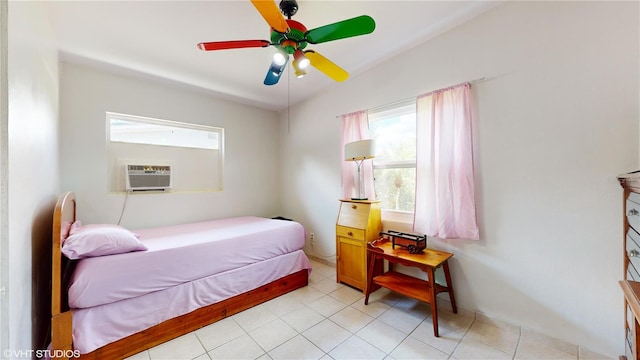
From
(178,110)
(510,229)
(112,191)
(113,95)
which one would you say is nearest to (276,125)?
(178,110)

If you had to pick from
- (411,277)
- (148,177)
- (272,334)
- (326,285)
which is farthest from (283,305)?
(148,177)

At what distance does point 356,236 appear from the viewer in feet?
8.09

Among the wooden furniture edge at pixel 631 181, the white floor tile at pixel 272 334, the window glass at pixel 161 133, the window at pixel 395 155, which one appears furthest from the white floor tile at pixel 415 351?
the window glass at pixel 161 133

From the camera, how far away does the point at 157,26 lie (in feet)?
6.50

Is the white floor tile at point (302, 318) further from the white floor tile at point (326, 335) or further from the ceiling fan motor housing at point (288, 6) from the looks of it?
the ceiling fan motor housing at point (288, 6)

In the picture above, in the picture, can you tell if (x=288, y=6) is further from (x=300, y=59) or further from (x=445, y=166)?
(x=445, y=166)

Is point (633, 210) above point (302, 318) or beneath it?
above

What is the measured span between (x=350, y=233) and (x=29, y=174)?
2.39m

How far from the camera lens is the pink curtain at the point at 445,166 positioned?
76.0 inches

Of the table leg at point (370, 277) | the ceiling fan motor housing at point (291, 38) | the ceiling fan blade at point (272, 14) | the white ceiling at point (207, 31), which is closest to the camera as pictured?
the ceiling fan blade at point (272, 14)

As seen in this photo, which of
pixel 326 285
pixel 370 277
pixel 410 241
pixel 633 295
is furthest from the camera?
pixel 326 285

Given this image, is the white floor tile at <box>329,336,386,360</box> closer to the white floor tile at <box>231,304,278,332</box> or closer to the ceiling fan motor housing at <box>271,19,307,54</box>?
the white floor tile at <box>231,304,278,332</box>

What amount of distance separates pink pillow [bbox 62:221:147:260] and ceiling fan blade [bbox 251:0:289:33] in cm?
180

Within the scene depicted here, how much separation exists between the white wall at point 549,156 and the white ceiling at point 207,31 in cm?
39
